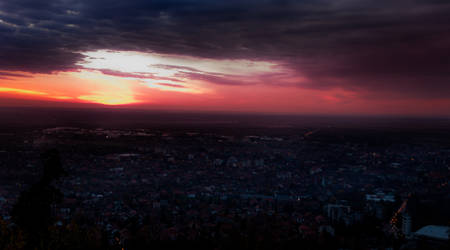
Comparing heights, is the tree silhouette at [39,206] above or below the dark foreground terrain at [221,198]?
above

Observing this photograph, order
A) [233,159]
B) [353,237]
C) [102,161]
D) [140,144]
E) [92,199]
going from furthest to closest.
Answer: [140,144], [233,159], [102,161], [92,199], [353,237]

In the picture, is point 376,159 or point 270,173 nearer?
point 270,173

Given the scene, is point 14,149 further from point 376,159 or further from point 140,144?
point 376,159

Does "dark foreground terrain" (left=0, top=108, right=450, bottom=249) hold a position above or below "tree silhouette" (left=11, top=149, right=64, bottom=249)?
below

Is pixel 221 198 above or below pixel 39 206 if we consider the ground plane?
below

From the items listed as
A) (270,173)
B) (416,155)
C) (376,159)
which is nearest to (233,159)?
(270,173)

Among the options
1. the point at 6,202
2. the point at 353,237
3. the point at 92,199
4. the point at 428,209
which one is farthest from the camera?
the point at 92,199

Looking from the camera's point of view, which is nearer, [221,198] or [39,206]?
[39,206]

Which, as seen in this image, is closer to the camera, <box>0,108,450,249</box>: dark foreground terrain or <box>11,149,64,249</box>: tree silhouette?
<box>11,149,64,249</box>: tree silhouette
